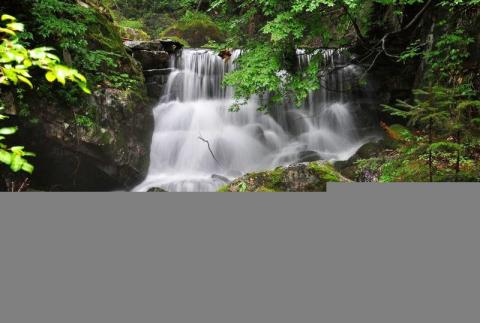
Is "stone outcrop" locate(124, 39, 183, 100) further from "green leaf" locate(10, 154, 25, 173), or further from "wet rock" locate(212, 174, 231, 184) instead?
"green leaf" locate(10, 154, 25, 173)

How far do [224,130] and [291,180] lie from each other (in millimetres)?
5938

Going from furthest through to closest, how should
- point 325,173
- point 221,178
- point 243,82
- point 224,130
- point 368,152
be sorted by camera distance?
point 224,130
point 221,178
point 368,152
point 243,82
point 325,173

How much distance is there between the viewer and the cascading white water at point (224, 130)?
35.9 ft

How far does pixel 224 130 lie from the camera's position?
12.1 metres

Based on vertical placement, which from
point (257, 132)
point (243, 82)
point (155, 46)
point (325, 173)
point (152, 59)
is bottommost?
point (325, 173)

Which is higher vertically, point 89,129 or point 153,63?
point 153,63

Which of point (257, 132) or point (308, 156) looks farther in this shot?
point (257, 132)

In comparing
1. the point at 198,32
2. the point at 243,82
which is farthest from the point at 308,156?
the point at 198,32

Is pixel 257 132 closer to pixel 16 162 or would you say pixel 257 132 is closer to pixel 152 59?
pixel 152 59

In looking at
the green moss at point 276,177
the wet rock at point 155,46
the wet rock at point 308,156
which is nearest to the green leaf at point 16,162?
the green moss at point 276,177

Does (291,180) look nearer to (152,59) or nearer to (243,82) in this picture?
(243,82)

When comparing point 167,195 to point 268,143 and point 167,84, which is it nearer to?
point 268,143

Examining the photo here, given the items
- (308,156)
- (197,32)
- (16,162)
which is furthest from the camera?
(197,32)

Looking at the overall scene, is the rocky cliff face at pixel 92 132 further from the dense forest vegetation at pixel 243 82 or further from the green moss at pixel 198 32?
the green moss at pixel 198 32
